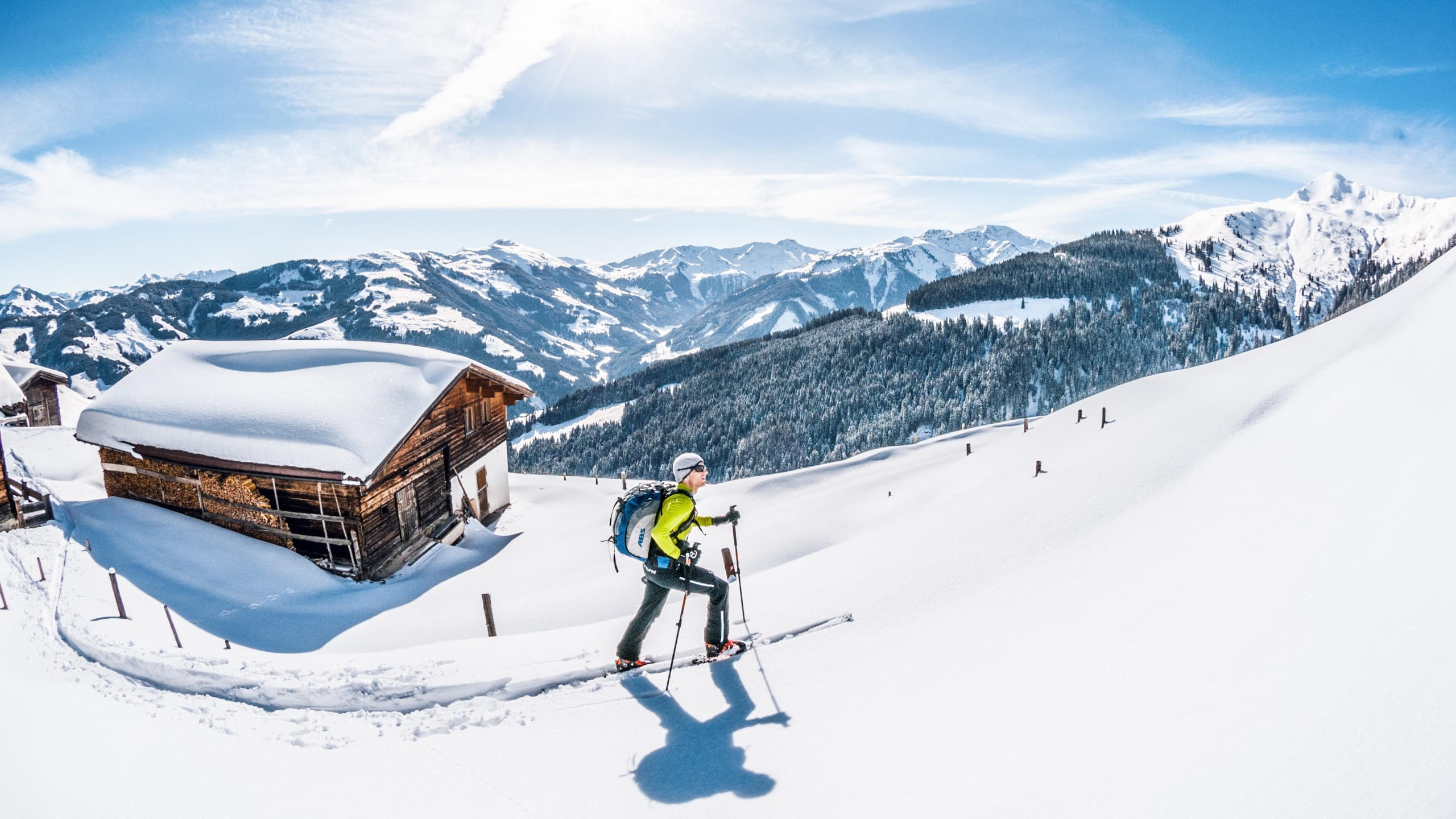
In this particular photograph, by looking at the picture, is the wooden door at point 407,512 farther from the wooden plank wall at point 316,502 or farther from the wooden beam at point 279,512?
the wooden beam at point 279,512

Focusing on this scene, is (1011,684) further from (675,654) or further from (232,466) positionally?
(232,466)

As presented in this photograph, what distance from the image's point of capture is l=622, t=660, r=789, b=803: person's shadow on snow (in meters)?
4.16

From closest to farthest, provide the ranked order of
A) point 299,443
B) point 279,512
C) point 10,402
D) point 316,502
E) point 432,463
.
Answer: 1. point 299,443
2. point 316,502
3. point 279,512
4. point 432,463
5. point 10,402

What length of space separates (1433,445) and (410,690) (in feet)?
30.6

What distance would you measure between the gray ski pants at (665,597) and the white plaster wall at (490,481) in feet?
55.9

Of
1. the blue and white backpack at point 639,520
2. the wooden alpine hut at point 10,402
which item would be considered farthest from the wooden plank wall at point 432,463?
the wooden alpine hut at point 10,402

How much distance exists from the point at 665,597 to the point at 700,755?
1.74 m

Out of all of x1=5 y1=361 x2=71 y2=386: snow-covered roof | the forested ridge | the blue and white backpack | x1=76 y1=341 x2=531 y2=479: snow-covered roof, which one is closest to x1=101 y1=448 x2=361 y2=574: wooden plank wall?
x1=76 y1=341 x2=531 y2=479: snow-covered roof

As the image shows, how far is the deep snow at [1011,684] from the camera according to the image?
3.17 metres

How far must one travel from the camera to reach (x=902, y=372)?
11219cm

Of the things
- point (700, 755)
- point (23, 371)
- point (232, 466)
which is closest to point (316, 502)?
point (232, 466)

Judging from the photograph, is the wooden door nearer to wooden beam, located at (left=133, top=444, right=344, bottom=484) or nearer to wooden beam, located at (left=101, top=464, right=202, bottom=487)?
wooden beam, located at (left=133, top=444, right=344, bottom=484)

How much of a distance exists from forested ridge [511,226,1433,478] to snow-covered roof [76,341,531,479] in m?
69.6

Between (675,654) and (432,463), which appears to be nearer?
(675,654)
